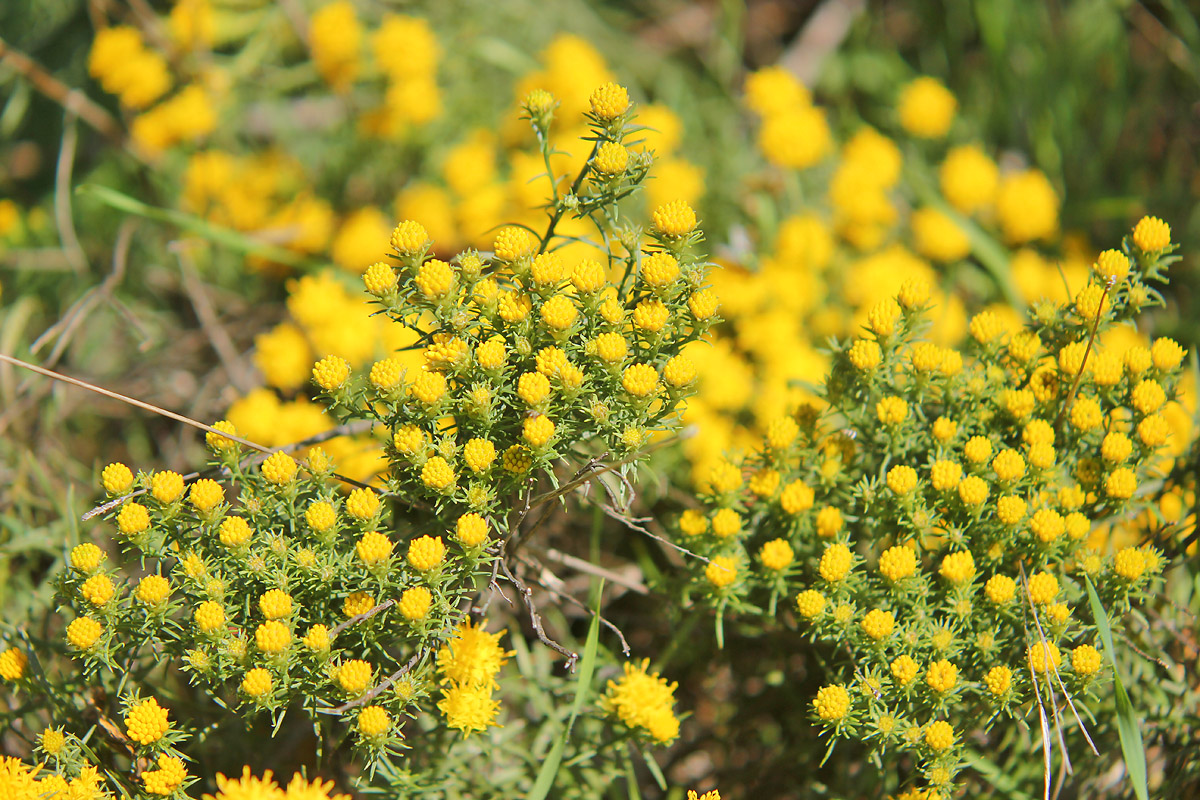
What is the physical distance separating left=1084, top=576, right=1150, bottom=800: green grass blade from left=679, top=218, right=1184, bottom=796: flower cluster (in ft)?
0.16

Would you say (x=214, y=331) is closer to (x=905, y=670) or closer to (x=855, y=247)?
(x=855, y=247)

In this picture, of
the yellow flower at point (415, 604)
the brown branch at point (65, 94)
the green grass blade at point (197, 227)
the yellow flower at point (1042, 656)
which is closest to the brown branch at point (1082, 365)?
the yellow flower at point (1042, 656)

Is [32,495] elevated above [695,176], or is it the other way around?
[695,176]

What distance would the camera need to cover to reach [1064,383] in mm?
2008

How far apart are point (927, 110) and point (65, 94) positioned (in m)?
3.36

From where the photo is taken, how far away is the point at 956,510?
75.5 inches

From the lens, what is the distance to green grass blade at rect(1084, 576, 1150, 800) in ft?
5.69

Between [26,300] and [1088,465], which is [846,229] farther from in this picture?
[26,300]

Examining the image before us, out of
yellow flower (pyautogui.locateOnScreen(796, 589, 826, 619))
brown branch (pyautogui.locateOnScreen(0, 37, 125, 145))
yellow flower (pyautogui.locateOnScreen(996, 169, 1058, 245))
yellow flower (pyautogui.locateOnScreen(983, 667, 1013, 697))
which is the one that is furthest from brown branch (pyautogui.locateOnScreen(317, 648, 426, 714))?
yellow flower (pyautogui.locateOnScreen(996, 169, 1058, 245))

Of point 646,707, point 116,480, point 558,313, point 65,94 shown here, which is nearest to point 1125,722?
point 646,707

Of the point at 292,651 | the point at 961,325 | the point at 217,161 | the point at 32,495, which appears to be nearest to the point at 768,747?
the point at 292,651

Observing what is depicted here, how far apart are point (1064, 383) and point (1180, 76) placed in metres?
2.73

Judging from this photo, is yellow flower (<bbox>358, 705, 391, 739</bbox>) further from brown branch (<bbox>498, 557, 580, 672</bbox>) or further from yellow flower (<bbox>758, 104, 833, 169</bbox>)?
yellow flower (<bbox>758, 104, 833, 169</bbox>)

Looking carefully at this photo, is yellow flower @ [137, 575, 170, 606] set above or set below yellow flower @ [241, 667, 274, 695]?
above
